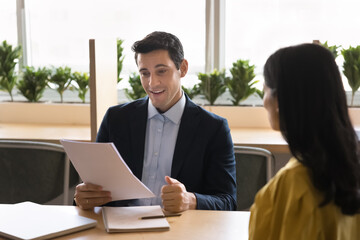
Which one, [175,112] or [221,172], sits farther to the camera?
[175,112]

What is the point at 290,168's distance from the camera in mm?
1282

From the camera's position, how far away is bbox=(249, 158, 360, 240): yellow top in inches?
48.6

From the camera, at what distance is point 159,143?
2311 mm

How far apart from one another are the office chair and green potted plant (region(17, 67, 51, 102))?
3.49 feet

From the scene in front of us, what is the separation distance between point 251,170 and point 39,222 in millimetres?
1151

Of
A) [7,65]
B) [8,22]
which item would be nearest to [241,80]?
[7,65]

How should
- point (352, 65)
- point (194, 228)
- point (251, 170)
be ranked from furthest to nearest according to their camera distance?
point (352, 65) → point (251, 170) → point (194, 228)

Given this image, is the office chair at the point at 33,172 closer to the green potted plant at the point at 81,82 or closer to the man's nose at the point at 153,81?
the man's nose at the point at 153,81

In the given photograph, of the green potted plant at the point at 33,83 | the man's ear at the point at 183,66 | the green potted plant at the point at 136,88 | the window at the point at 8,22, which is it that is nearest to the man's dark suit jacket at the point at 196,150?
the man's ear at the point at 183,66

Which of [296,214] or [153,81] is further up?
[153,81]

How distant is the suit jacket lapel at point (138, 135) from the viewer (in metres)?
2.28

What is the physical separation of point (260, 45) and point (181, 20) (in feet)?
1.87

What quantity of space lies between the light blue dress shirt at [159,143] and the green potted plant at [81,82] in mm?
1543

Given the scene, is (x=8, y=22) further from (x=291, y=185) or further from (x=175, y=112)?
(x=291, y=185)
